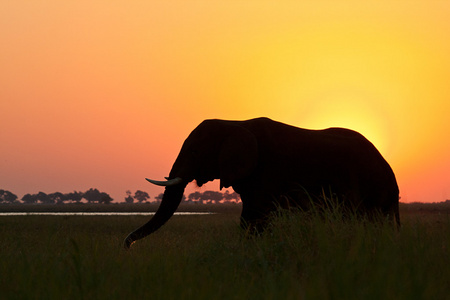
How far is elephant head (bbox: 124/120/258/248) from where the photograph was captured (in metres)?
9.95

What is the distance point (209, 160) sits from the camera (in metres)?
10.5

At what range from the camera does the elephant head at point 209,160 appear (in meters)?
9.95

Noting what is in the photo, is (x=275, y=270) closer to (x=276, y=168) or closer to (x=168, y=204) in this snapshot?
(x=276, y=168)

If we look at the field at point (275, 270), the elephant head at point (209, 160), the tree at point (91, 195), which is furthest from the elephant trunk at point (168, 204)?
the tree at point (91, 195)

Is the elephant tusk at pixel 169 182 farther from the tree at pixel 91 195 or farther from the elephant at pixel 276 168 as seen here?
the tree at pixel 91 195

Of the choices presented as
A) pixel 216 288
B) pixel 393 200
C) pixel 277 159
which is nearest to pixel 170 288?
pixel 216 288

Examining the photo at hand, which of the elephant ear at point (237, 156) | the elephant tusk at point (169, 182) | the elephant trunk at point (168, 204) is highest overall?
the elephant ear at point (237, 156)

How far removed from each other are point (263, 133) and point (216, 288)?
4981 millimetres

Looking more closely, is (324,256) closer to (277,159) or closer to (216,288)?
(216,288)

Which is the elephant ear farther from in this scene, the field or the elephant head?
the field

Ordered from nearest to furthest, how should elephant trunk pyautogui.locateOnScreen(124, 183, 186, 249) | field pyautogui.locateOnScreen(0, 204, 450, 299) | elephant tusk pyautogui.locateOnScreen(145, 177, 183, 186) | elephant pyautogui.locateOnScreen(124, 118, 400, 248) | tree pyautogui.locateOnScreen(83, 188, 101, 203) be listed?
field pyautogui.locateOnScreen(0, 204, 450, 299) < elephant pyautogui.locateOnScreen(124, 118, 400, 248) < elephant tusk pyautogui.locateOnScreen(145, 177, 183, 186) < elephant trunk pyautogui.locateOnScreen(124, 183, 186, 249) < tree pyautogui.locateOnScreen(83, 188, 101, 203)

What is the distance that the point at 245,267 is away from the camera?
6.77 m

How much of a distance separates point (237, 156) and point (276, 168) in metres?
0.63

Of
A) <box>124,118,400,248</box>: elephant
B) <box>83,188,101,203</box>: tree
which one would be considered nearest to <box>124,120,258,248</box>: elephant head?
<box>124,118,400,248</box>: elephant
